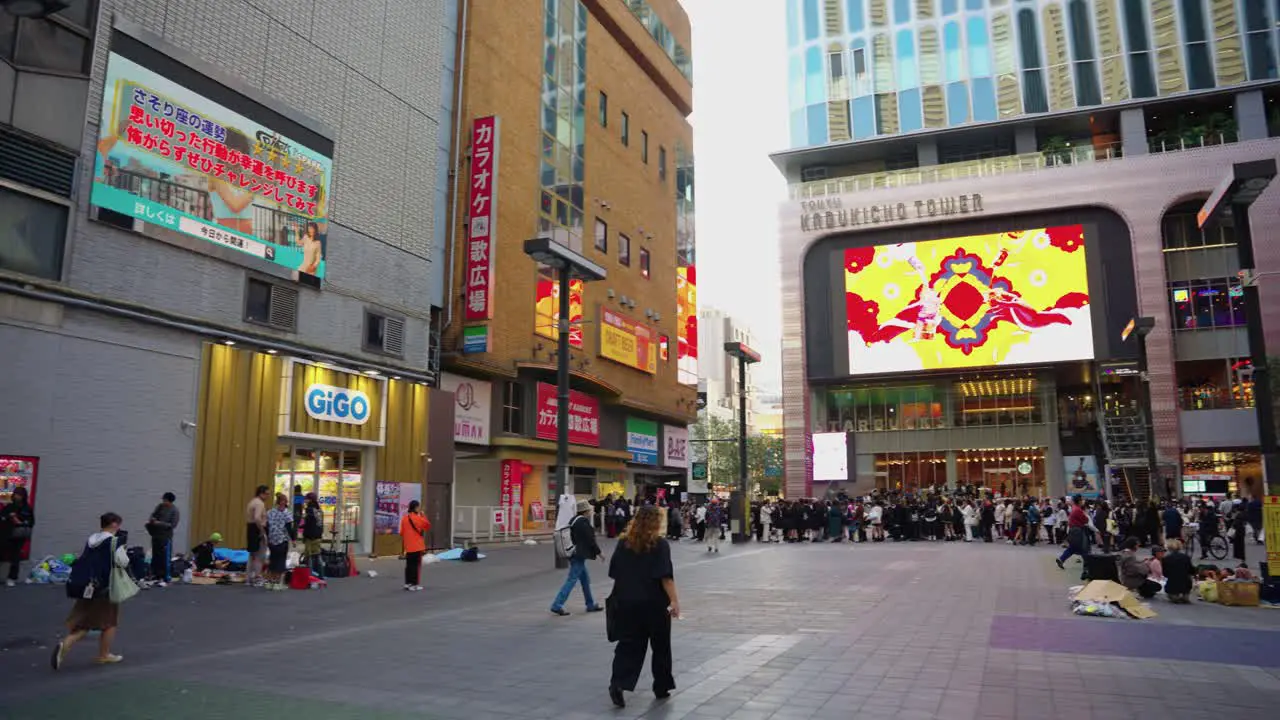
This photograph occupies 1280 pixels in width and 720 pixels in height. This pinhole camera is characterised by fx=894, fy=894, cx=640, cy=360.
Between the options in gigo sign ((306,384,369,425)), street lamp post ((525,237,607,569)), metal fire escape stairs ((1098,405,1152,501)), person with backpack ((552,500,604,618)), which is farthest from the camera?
metal fire escape stairs ((1098,405,1152,501))

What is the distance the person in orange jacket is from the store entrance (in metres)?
5.14

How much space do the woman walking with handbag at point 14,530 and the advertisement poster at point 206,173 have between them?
5405mm

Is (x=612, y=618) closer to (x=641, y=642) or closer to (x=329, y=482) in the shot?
(x=641, y=642)

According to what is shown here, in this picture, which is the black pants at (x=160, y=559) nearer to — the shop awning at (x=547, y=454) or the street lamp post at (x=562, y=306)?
the street lamp post at (x=562, y=306)

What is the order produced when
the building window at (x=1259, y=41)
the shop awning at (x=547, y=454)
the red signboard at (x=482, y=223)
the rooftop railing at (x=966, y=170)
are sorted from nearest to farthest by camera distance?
the red signboard at (x=482, y=223)
the shop awning at (x=547, y=454)
the building window at (x=1259, y=41)
the rooftop railing at (x=966, y=170)

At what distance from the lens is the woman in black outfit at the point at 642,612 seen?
6871 millimetres

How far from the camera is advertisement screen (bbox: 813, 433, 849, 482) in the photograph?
5656 cm

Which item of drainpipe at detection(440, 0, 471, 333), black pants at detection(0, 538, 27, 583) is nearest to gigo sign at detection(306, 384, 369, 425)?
drainpipe at detection(440, 0, 471, 333)

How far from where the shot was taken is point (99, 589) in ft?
27.8

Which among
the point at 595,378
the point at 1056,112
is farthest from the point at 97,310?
the point at 1056,112

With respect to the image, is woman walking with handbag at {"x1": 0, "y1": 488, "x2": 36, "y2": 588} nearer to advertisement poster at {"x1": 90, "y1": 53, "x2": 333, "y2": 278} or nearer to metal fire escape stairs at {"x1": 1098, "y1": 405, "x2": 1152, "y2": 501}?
advertisement poster at {"x1": 90, "y1": 53, "x2": 333, "y2": 278}

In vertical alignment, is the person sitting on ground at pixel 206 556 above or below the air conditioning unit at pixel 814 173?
below

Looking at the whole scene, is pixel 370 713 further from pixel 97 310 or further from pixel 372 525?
pixel 372 525

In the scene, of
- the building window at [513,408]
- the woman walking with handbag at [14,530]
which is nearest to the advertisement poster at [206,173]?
the woman walking with handbag at [14,530]
